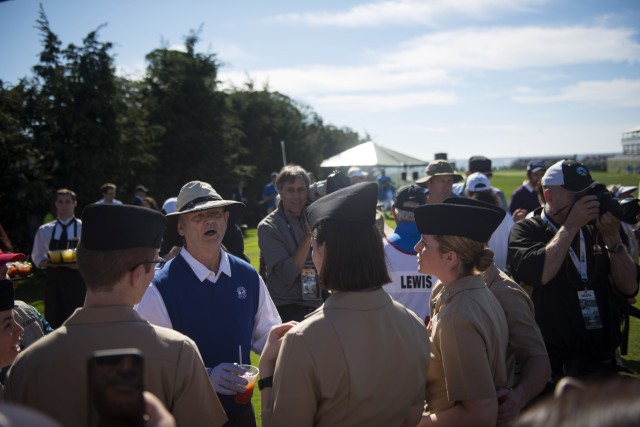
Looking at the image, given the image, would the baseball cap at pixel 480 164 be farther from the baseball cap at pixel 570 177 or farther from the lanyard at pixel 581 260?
the lanyard at pixel 581 260

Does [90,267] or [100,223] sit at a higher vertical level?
[100,223]

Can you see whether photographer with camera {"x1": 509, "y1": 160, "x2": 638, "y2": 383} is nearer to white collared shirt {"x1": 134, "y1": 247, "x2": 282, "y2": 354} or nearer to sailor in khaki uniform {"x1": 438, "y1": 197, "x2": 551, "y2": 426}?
sailor in khaki uniform {"x1": 438, "y1": 197, "x2": 551, "y2": 426}

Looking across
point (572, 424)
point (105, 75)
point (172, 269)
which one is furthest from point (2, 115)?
point (572, 424)

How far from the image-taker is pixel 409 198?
4531mm

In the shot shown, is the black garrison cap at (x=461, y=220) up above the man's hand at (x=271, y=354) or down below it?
above

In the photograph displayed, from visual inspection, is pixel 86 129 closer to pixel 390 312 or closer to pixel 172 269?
pixel 172 269

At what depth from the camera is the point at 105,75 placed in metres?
19.4

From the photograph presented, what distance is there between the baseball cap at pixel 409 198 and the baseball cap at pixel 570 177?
1.06 metres

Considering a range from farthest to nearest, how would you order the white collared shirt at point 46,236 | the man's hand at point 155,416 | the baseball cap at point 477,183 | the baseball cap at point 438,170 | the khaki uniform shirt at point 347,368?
the white collared shirt at point 46,236 → the baseball cap at point 477,183 → the baseball cap at point 438,170 → the khaki uniform shirt at point 347,368 → the man's hand at point 155,416

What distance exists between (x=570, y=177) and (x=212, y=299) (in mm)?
2744

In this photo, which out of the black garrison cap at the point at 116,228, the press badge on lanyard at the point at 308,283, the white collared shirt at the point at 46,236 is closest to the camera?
the black garrison cap at the point at 116,228

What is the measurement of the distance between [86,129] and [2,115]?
292 cm

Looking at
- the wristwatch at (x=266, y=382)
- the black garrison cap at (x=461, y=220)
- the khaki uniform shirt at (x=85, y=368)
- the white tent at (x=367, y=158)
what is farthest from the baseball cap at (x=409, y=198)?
the white tent at (x=367, y=158)

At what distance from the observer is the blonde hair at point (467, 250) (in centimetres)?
269
